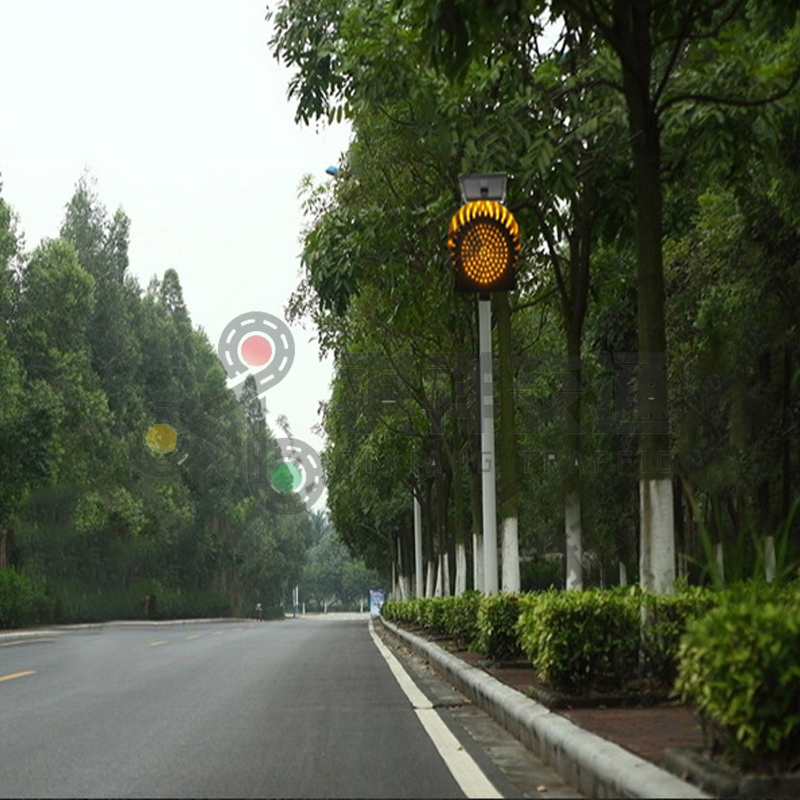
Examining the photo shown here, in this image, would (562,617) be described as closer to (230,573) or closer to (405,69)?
(405,69)

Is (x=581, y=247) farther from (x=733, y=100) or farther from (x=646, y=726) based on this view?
(x=646, y=726)

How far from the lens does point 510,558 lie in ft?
60.0

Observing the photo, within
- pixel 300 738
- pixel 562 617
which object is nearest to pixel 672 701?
pixel 562 617

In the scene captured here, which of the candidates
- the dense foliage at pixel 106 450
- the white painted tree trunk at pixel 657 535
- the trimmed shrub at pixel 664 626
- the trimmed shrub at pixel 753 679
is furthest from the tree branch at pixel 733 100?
the dense foliage at pixel 106 450

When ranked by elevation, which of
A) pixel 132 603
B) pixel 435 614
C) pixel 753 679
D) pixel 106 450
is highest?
pixel 106 450

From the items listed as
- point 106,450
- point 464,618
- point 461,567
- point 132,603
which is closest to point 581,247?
point 464,618

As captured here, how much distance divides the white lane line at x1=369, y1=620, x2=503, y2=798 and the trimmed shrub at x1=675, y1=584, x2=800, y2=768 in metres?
Answer: 1.73

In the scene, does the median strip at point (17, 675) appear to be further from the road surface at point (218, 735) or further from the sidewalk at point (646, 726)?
the sidewalk at point (646, 726)

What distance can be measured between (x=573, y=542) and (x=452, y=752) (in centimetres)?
761

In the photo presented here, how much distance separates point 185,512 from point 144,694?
63.7 m

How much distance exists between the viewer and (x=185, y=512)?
256 feet

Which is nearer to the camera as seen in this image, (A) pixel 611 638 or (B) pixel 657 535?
(A) pixel 611 638

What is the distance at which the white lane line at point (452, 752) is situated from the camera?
7.88 meters

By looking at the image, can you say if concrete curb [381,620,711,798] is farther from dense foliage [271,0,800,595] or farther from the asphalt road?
dense foliage [271,0,800,595]
